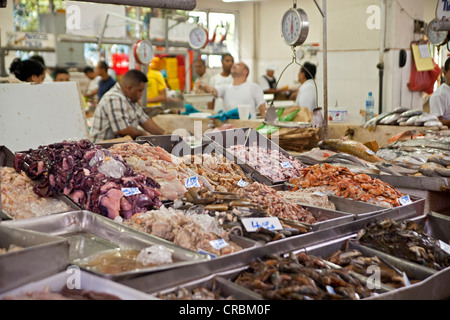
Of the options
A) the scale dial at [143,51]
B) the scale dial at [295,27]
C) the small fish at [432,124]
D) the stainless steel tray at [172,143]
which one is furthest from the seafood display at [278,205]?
the scale dial at [143,51]

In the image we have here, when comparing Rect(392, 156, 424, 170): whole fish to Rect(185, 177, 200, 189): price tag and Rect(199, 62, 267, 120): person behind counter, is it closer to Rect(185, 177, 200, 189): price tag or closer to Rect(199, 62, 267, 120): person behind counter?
Rect(185, 177, 200, 189): price tag

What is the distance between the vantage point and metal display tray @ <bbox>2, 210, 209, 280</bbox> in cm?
230

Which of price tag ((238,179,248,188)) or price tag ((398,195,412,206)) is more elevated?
price tag ((238,179,248,188))

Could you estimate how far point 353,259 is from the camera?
100 inches

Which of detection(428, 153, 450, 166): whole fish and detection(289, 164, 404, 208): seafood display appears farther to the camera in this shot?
detection(428, 153, 450, 166): whole fish

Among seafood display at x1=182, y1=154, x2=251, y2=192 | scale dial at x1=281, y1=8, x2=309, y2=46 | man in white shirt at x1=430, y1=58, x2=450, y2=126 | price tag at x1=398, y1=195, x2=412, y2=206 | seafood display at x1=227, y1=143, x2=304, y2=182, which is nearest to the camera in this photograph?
price tag at x1=398, y1=195, x2=412, y2=206

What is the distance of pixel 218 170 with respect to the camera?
12.9 ft

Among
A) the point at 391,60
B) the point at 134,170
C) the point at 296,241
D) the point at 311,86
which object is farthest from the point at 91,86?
the point at 296,241

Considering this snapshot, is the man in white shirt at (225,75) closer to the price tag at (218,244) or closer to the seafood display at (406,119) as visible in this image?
the seafood display at (406,119)

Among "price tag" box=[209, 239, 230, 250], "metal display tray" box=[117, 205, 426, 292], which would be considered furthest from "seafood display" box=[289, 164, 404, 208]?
"price tag" box=[209, 239, 230, 250]

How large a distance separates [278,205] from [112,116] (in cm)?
385

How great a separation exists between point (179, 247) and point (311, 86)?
255 inches

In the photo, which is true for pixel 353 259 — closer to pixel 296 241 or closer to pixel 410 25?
pixel 296 241

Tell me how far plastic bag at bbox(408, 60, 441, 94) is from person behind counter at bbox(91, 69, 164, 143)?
13.7 ft
